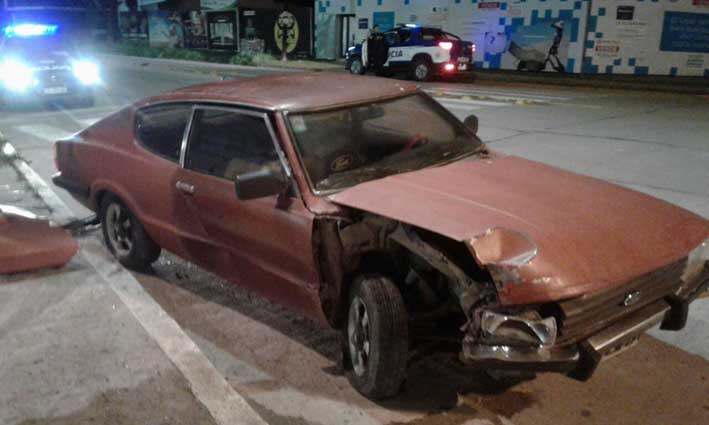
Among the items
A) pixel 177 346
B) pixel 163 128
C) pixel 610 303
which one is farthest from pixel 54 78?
pixel 610 303

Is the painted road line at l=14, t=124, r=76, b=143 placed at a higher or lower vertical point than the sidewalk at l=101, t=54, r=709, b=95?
lower

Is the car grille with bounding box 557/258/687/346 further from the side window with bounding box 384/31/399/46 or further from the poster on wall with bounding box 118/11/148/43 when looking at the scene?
the poster on wall with bounding box 118/11/148/43

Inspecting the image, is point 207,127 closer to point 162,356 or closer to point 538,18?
point 162,356

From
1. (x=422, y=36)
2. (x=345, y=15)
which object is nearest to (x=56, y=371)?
(x=422, y=36)

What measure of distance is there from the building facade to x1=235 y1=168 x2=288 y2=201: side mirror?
22838 millimetres

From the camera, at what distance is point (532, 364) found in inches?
112

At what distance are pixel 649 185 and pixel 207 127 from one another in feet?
18.5

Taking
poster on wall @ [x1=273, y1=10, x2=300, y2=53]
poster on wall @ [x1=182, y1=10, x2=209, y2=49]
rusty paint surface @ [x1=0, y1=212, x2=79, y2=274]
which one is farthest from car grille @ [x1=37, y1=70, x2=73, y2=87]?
poster on wall @ [x1=182, y1=10, x2=209, y2=49]

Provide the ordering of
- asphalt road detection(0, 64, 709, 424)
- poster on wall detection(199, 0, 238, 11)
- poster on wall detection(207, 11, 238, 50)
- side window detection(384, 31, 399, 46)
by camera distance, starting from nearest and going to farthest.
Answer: asphalt road detection(0, 64, 709, 424), side window detection(384, 31, 399, 46), poster on wall detection(199, 0, 238, 11), poster on wall detection(207, 11, 238, 50)

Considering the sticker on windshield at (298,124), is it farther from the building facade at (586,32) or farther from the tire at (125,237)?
the building facade at (586,32)

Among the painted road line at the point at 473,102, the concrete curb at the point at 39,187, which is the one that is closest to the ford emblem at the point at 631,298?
the concrete curb at the point at 39,187

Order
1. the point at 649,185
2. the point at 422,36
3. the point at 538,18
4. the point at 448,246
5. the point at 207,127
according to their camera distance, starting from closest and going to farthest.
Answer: the point at 448,246, the point at 207,127, the point at 649,185, the point at 422,36, the point at 538,18

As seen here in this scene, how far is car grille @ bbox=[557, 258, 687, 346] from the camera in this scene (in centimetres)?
286

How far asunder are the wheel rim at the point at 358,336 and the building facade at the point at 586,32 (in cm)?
2298
